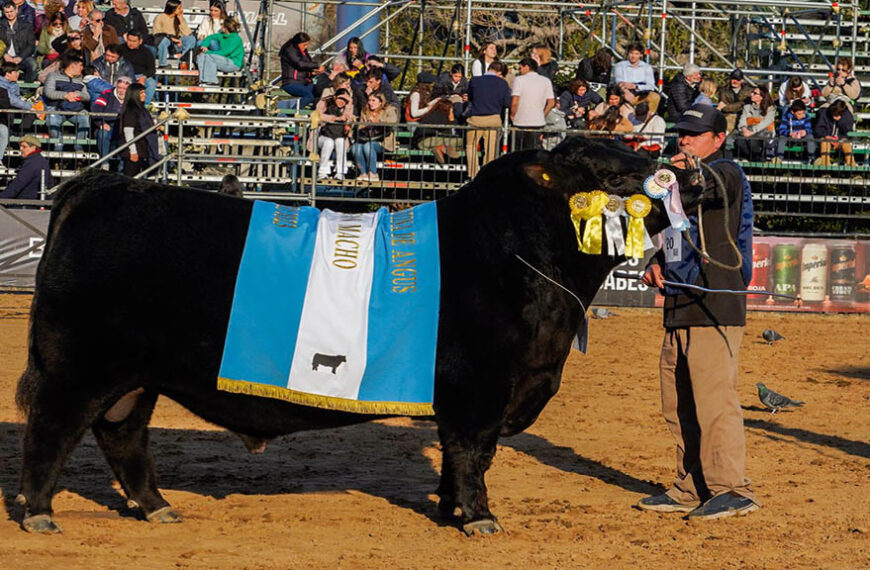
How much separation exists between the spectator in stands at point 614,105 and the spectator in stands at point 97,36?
7470mm

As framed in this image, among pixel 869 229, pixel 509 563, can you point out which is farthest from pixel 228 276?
pixel 869 229

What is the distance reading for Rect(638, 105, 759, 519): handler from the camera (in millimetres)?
7320

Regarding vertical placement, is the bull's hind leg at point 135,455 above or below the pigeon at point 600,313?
above

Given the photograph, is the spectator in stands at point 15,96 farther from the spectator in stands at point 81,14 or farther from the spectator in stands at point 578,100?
the spectator in stands at point 578,100

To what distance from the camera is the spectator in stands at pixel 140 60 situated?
19.8 meters

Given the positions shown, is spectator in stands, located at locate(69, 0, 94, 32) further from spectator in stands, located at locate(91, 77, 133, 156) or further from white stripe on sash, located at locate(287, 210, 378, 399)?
white stripe on sash, located at locate(287, 210, 378, 399)

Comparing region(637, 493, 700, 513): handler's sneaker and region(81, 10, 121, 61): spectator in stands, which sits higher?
region(81, 10, 121, 61): spectator in stands

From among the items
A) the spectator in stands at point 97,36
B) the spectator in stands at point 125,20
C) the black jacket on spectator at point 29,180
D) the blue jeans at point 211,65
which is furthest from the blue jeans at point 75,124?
the blue jeans at point 211,65

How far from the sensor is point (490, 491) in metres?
7.99

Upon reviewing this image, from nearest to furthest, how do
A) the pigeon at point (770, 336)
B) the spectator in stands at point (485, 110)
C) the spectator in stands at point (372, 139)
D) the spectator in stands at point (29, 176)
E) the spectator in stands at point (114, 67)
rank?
the pigeon at point (770, 336) < the spectator in stands at point (29, 176) < the spectator in stands at point (485, 110) < the spectator in stands at point (372, 139) < the spectator in stands at point (114, 67)

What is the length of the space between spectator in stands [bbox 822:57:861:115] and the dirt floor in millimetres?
10706

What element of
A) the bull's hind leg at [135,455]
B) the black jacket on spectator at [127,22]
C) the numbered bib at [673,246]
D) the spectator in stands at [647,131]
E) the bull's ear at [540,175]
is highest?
the black jacket on spectator at [127,22]

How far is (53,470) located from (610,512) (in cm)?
317

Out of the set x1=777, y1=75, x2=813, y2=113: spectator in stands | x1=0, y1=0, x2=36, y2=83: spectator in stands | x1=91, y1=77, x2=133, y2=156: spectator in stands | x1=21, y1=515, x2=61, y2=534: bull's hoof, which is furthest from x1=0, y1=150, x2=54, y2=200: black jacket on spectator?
x1=21, y1=515, x2=61, y2=534: bull's hoof
